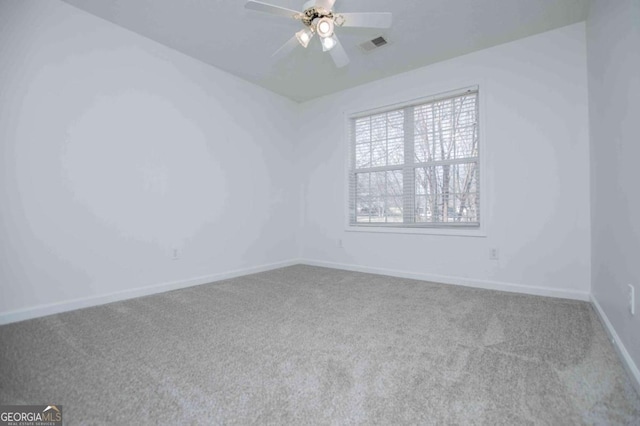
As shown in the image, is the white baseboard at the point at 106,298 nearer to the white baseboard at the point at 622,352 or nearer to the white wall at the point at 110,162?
the white wall at the point at 110,162

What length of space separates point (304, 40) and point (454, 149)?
202cm

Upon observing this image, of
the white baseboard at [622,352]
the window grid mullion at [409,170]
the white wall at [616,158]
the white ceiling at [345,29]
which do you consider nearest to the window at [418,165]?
the window grid mullion at [409,170]

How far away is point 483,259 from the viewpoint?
2.92 metres

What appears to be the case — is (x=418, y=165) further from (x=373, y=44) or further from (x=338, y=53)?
(x=338, y=53)

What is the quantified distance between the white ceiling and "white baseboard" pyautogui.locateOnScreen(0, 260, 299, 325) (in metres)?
2.38

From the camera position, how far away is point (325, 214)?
412 cm

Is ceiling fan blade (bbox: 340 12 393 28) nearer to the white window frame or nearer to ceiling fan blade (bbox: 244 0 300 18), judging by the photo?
ceiling fan blade (bbox: 244 0 300 18)

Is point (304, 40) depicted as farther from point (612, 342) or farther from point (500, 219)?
point (612, 342)

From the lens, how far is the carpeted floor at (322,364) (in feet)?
3.62

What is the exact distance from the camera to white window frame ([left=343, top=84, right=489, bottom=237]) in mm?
2922

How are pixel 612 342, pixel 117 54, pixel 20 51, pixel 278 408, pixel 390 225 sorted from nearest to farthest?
pixel 278 408, pixel 612 342, pixel 20 51, pixel 117 54, pixel 390 225

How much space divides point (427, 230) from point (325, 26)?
2.31m

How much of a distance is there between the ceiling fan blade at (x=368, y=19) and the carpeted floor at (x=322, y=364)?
6.82 feet

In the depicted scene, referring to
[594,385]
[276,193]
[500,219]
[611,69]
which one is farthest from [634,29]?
[276,193]
